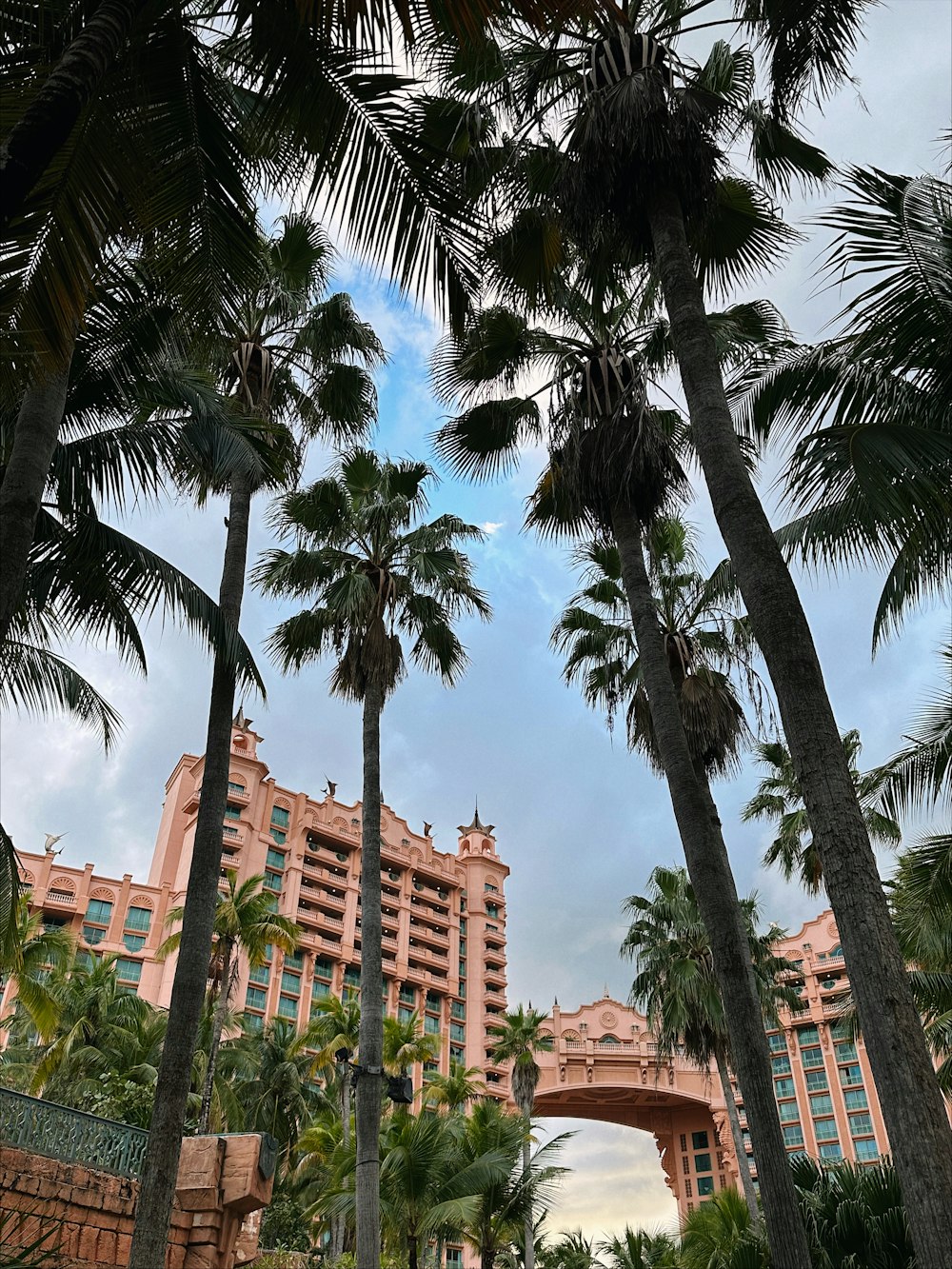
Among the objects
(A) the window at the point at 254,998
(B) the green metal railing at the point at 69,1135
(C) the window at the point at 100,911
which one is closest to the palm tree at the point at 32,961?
(B) the green metal railing at the point at 69,1135

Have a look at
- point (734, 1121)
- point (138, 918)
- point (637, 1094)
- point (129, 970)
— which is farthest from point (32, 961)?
point (637, 1094)

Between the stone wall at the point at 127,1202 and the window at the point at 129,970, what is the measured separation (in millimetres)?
A: 56472

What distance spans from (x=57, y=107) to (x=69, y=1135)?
11.5m

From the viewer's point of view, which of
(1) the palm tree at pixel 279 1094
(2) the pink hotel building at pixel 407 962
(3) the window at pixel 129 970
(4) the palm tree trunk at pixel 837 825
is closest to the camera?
(4) the palm tree trunk at pixel 837 825

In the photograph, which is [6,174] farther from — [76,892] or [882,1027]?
[76,892]

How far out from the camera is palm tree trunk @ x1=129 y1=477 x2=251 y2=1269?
8930 millimetres

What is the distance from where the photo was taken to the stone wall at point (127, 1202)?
36.0 feet

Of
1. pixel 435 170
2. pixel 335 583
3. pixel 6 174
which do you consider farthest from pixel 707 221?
pixel 335 583

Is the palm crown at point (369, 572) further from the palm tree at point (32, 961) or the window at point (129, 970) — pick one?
the window at point (129, 970)

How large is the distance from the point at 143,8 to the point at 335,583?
42.6 ft

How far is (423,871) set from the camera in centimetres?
8444

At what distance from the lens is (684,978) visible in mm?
26281

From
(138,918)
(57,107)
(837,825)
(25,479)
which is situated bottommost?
(837,825)

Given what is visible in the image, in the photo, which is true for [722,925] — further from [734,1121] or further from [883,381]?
[734,1121]
